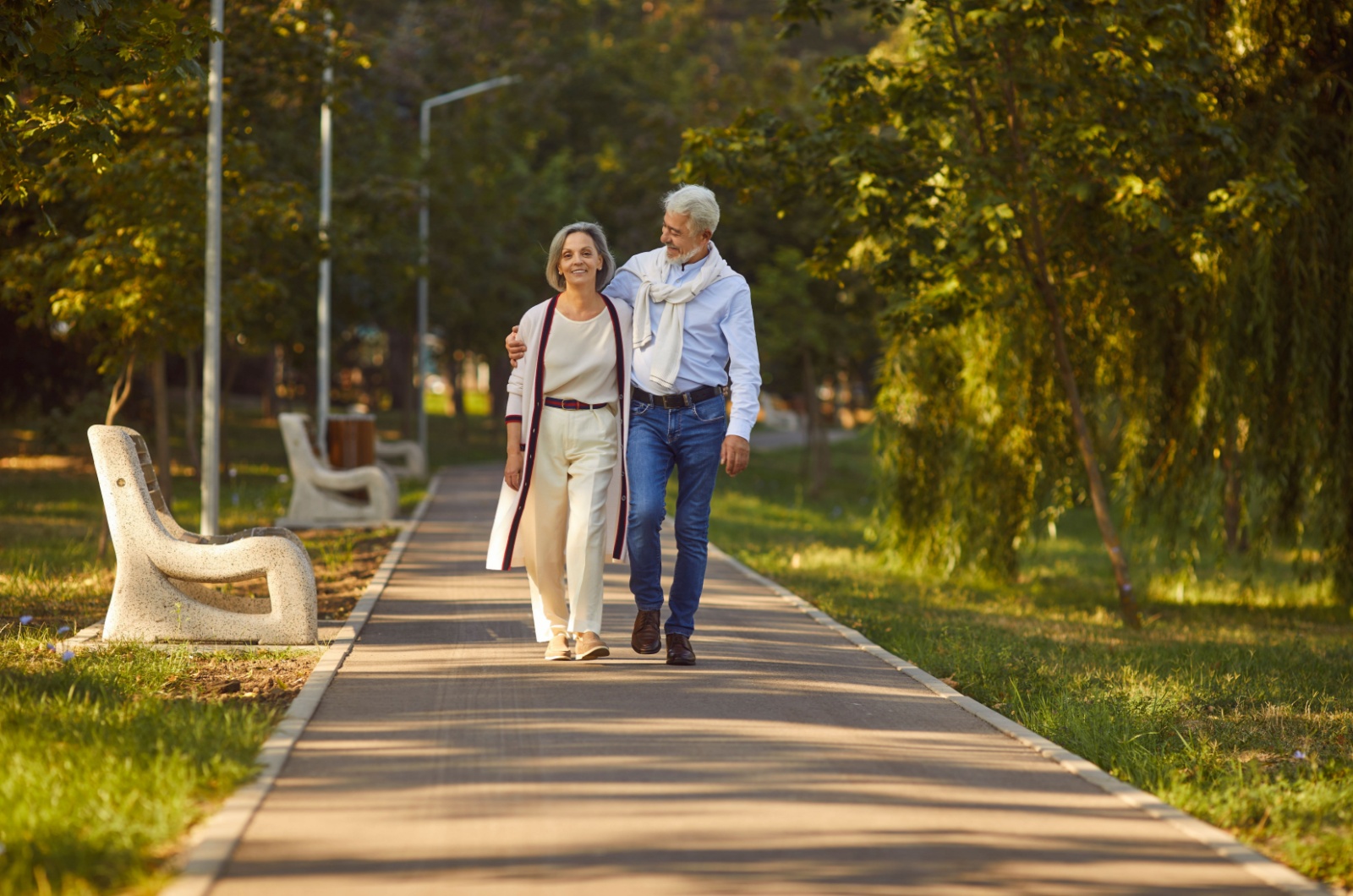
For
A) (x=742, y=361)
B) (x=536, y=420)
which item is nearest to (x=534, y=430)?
(x=536, y=420)

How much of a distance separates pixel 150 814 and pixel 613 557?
3236mm

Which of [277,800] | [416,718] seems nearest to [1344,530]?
[416,718]

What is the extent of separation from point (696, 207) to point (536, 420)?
1.24 meters

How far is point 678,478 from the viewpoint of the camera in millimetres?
7070

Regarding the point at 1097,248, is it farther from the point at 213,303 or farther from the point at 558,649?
the point at 213,303

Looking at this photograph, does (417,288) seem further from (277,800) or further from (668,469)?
(277,800)

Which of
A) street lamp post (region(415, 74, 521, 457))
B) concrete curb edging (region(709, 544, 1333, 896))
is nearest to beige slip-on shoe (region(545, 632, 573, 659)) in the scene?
concrete curb edging (region(709, 544, 1333, 896))

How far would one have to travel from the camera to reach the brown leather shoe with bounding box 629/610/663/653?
7.49 metres

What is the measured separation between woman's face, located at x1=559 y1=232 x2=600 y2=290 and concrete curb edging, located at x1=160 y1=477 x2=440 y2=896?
6.87ft

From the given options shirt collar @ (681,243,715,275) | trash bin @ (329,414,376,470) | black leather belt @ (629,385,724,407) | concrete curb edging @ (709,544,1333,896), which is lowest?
concrete curb edging @ (709,544,1333,896)

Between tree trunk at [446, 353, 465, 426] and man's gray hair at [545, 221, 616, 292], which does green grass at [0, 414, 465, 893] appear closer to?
man's gray hair at [545, 221, 616, 292]

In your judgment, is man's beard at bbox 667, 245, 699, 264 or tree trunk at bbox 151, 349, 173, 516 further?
tree trunk at bbox 151, 349, 173, 516

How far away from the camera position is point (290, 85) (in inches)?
669

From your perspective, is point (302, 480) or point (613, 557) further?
point (302, 480)
